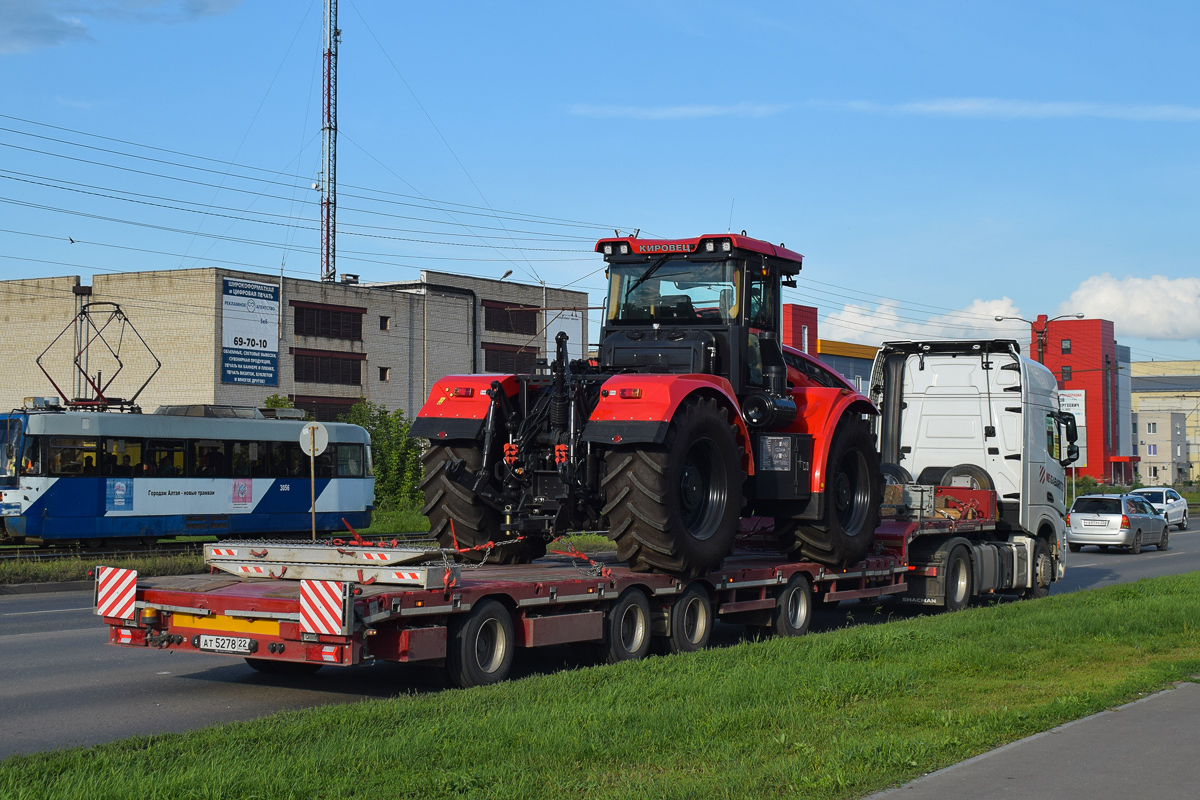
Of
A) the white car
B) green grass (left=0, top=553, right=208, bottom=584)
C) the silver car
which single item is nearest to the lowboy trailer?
green grass (left=0, top=553, right=208, bottom=584)

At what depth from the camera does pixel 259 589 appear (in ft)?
31.0

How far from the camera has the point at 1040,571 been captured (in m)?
18.2

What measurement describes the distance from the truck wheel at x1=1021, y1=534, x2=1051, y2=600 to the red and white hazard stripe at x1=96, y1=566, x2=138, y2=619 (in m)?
12.8

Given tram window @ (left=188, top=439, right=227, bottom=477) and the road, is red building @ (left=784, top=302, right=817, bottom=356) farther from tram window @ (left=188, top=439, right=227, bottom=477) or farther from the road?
the road

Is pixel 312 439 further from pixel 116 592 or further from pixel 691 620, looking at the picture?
pixel 116 592

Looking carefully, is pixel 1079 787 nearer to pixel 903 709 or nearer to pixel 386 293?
pixel 903 709

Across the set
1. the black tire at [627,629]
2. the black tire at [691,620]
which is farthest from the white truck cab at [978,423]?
the black tire at [627,629]

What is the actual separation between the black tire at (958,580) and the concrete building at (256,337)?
32.0 m

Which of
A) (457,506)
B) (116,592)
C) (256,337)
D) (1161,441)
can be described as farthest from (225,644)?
(1161,441)

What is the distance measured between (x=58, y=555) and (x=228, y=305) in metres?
26.4

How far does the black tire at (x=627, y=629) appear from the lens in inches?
415

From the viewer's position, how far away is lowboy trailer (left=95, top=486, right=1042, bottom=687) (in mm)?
8773

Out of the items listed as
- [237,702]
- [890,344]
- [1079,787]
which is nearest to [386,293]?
[890,344]

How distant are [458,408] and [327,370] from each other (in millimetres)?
43296
